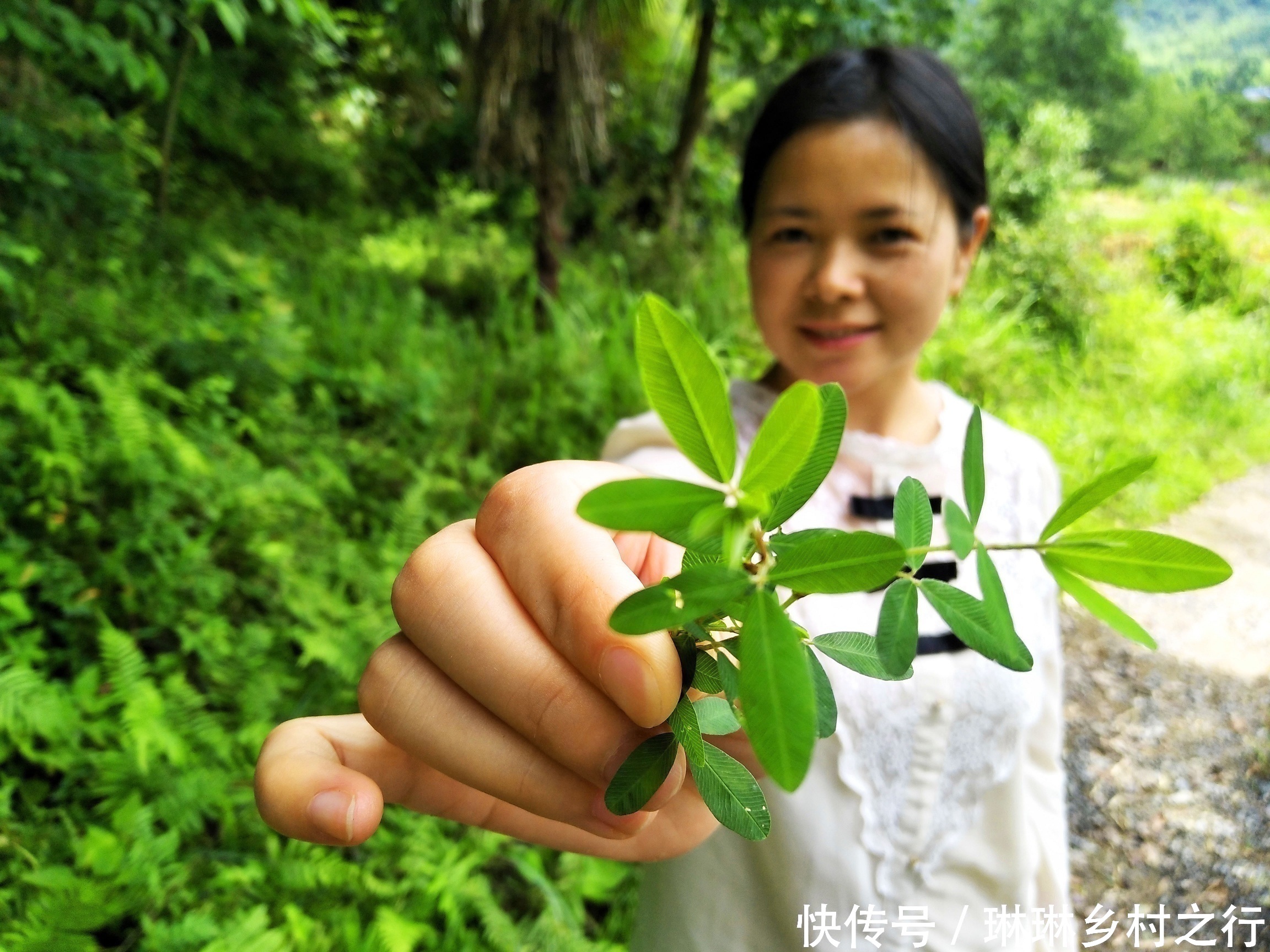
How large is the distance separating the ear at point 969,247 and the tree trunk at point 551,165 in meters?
2.17

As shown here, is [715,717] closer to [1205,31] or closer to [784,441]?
[784,441]

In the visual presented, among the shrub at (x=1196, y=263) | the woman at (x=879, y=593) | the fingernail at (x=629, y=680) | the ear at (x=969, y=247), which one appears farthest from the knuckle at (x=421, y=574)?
the shrub at (x=1196, y=263)

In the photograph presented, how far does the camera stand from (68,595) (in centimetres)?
148

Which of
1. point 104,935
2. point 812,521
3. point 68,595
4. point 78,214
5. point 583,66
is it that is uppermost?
point 583,66

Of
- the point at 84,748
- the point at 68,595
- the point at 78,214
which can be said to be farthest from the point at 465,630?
the point at 78,214

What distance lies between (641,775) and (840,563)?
0.14 meters

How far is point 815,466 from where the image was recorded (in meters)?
0.25

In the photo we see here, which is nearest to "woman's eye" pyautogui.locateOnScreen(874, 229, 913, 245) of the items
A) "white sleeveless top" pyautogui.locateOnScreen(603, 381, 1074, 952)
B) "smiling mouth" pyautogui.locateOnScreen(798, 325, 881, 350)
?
"smiling mouth" pyautogui.locateOnScreen(798, 325, 881, 350)

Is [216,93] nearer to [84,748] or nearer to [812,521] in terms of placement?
[84,748]

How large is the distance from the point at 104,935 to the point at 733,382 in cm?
125

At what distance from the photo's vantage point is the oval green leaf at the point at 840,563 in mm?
224

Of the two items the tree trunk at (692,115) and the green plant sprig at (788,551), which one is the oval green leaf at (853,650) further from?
the tree trunk at (692,115)

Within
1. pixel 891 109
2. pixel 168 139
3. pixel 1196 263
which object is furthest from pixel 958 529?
pixel 1196 263

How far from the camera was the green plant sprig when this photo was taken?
0.21 meters
